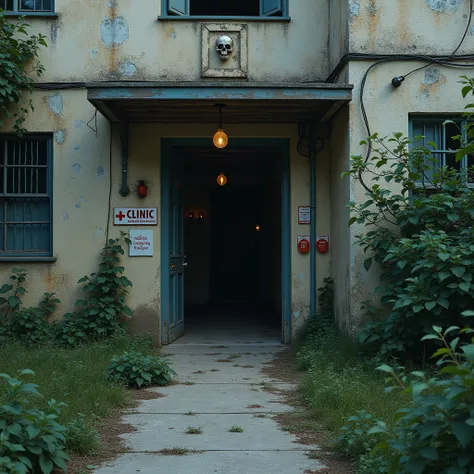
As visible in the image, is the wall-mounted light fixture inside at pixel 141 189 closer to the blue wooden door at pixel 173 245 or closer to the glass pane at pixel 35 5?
the blue wooden door at pixel 173 245

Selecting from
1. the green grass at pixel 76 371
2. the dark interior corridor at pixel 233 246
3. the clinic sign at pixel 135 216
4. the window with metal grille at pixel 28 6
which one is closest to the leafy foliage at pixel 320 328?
the dark interior corridor at pixel 233 246

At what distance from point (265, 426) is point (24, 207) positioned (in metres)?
5.61

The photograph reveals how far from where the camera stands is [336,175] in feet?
30.7

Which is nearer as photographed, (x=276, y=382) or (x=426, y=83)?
(x=276, y=382)

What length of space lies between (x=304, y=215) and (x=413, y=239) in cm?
254

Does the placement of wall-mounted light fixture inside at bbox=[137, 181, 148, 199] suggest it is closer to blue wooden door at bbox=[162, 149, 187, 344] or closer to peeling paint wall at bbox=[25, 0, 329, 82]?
blue wooden door at bbox=[162, 149, 187, 344]

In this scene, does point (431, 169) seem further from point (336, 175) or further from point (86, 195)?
point (86, 195)

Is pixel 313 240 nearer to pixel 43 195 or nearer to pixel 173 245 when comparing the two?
pixel 173 245

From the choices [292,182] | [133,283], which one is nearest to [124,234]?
[133,283]

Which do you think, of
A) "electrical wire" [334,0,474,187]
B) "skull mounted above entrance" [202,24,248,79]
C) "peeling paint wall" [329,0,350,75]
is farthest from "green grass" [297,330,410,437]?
"skull mounted above entrance" [202,24,248,79]

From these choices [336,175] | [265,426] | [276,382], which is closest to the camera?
[265,426]

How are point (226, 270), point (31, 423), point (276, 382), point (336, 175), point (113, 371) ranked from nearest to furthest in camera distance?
point (31, 423) → point (113, 371) → point (276, 382) → point (336, 175) → point (226, 270)

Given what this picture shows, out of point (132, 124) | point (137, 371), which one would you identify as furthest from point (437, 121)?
point (137, 371)

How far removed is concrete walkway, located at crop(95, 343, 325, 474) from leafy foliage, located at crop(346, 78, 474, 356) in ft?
5.05
